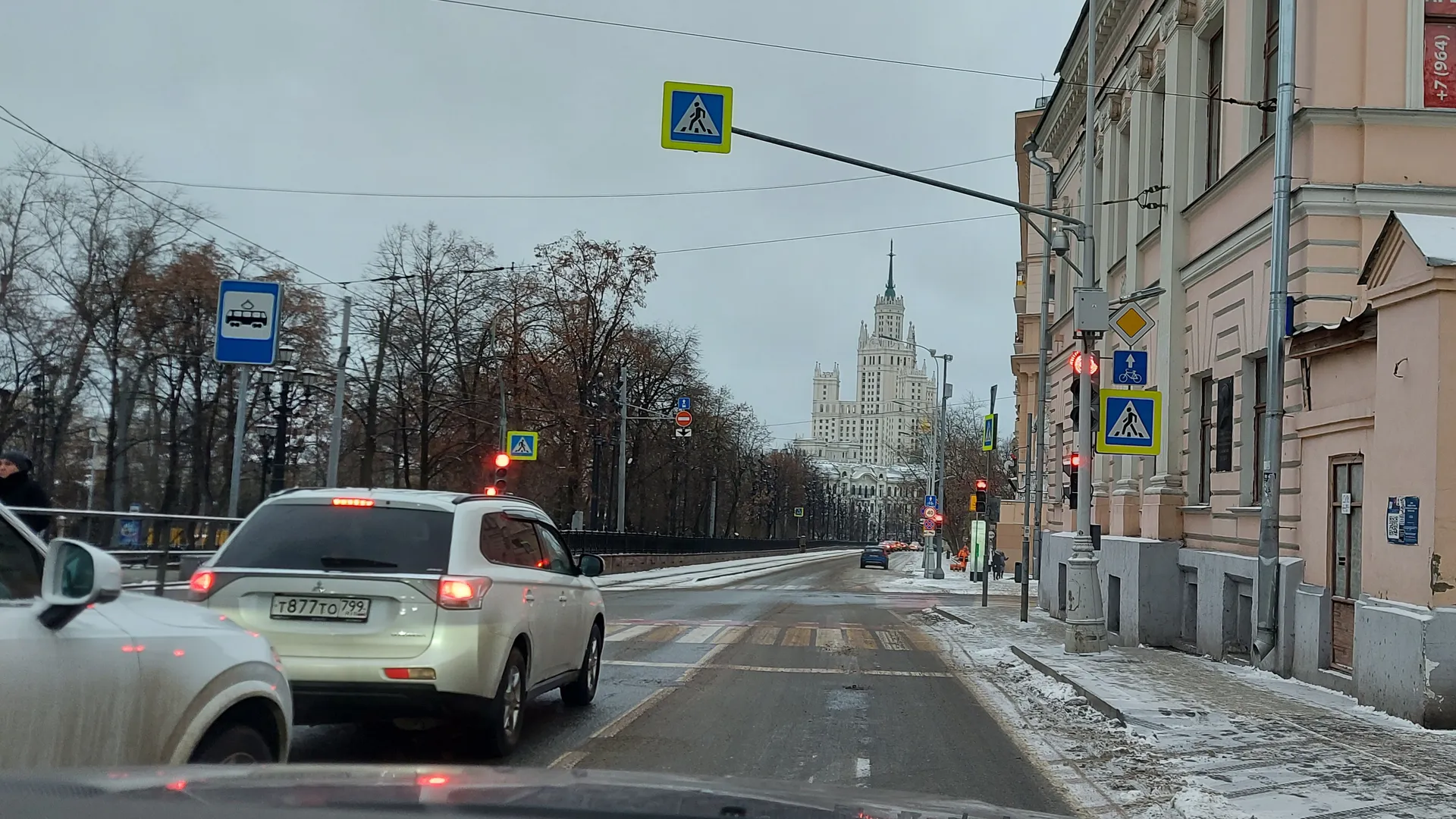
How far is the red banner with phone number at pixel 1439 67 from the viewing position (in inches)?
512

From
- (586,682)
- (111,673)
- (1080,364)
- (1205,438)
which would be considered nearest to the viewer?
(111,673)

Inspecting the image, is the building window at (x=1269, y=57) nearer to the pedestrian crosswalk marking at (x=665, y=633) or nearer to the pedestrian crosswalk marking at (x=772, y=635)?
the pedestrian crosswalk marking at (x=772, y=635)

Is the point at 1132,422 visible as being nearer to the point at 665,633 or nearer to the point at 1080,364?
the point at 1080,364

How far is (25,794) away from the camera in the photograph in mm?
2906

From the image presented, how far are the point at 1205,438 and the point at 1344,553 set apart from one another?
220 inches

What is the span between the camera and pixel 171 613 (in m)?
4.48

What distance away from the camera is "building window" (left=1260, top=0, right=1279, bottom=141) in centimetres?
1487

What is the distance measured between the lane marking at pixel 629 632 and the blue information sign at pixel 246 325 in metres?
5.66

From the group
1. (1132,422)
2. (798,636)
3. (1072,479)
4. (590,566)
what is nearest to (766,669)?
(590,566)

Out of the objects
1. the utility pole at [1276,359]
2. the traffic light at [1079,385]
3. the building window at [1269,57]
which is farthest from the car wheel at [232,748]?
the building window at [1269,57]

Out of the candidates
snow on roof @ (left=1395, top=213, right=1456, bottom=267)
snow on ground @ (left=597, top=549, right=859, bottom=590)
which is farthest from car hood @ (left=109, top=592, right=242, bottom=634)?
snow on ground @ (left=597, top=549, right=859, bottom=590)

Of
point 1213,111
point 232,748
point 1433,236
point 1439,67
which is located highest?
point 1213,111

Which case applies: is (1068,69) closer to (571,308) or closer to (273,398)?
(571,308)

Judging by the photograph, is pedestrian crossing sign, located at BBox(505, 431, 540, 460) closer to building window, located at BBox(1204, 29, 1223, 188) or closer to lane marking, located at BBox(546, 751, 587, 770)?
building window, located at BBox(1204, 29, 1223, 188)
